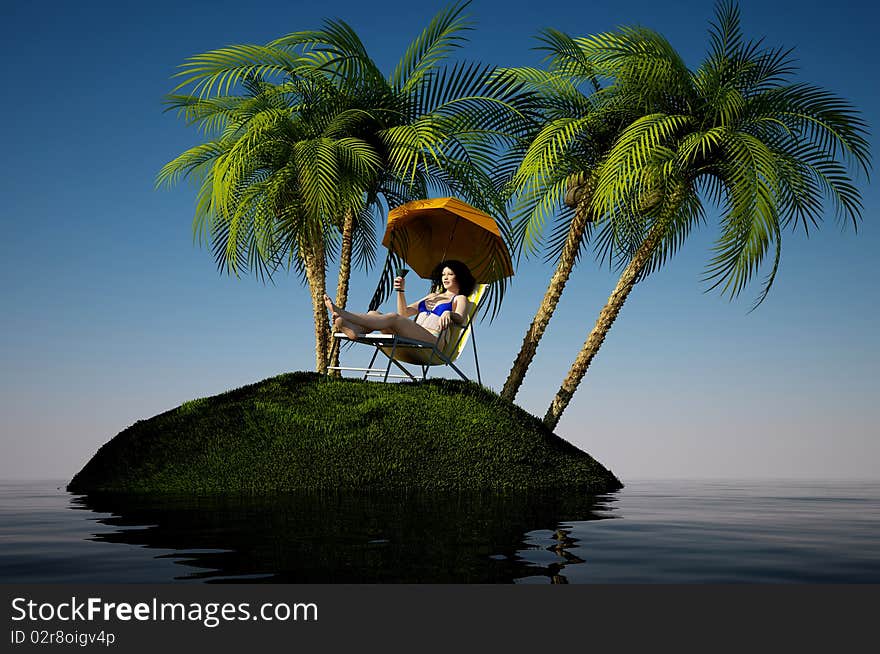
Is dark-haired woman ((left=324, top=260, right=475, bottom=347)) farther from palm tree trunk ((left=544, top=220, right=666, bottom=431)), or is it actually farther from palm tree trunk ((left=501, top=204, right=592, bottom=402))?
palm tree trunk ((left=544, top=220, right=666, bottom=431))

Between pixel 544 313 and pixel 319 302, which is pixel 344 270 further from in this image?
pixel 544 313

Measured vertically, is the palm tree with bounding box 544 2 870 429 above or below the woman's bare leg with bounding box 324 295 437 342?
above

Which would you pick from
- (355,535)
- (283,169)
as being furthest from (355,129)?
(355,535)

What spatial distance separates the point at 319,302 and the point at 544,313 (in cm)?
393

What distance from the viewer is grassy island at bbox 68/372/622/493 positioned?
7.65 meters

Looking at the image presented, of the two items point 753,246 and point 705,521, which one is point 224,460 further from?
point 753,246

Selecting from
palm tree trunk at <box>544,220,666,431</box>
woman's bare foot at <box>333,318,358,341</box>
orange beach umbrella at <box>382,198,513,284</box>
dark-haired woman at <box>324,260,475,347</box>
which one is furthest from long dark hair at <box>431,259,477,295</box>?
palm tree trunk at <box>544,220,666,431</box>

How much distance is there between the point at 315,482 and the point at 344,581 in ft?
15.8

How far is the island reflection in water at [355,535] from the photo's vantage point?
10.00 feet

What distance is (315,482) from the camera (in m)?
7.52

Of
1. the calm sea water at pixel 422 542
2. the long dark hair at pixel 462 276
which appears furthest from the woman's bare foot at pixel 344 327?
the calm sea water at pixel 422 542

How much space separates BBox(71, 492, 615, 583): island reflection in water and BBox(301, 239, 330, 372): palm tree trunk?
238 inches

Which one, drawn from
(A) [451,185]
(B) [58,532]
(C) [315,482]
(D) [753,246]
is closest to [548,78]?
(A) [451,185]

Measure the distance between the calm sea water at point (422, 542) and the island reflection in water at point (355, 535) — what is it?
1cm
